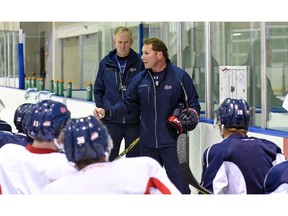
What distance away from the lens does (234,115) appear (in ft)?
7.97

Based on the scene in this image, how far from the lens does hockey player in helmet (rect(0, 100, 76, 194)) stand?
6.04ft

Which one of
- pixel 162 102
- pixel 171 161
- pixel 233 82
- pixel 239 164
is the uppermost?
Answer: pixel 233 82

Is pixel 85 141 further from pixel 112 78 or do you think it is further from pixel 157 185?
pixel 112 78

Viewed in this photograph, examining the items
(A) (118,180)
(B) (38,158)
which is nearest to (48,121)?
(B) (38,158)

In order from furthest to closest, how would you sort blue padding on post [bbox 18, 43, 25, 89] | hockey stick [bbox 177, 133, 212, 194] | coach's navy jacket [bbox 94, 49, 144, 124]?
blue padding on post [bbox 18, 43, 25, 89], coach's navy jacket [bbox 94, 49, 144, 124], hockey stick [bbox 177, 133, 212, 194]

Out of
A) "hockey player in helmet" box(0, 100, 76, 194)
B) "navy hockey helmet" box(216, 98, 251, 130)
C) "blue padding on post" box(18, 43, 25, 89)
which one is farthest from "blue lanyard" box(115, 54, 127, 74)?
"blue padding on post" box(18, 43, 25, 89)

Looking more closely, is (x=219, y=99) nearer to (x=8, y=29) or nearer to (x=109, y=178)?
(x=109, y=178)

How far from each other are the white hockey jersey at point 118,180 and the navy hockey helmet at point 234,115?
3.08ft

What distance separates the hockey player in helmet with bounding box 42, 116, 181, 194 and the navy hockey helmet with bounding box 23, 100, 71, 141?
0.35 meters

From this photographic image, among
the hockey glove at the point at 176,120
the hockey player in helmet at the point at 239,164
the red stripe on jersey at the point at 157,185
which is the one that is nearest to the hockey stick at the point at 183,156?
the hockey glove at the point at 176,120

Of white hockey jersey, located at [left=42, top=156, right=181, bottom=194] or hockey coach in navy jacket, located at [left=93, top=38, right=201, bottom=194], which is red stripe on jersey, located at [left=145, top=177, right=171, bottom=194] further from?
hockey coach in navy jacket, located at [left=93, top=38, right=201, bottom=194]

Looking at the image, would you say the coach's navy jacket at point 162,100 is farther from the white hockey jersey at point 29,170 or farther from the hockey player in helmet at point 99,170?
the hockey player in helmet at point 99,170

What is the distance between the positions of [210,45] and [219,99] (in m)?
0.41

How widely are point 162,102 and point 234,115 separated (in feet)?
3.43
